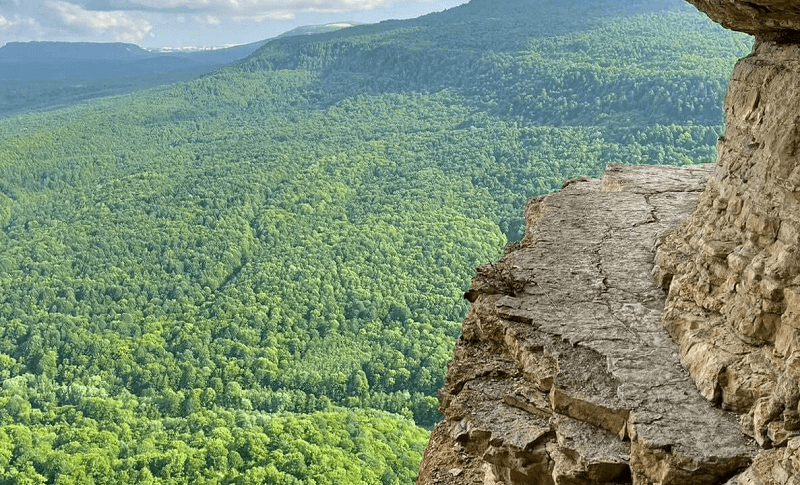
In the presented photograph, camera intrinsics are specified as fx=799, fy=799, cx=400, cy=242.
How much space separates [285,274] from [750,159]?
82286 mm

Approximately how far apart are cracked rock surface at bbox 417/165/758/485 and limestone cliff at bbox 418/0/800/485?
0.07ft

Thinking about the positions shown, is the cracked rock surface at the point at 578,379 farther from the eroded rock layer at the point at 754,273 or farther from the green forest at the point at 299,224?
the green forest at the point at 299,224

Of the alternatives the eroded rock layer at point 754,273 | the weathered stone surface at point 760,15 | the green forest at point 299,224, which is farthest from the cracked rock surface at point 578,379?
the green forest at point 299,224

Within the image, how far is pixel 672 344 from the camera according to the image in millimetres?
8984

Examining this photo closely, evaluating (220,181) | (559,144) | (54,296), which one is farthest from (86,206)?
(559,144)

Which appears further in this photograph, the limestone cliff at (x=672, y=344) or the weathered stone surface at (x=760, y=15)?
the weathered stone surface at (x=760, y=15)

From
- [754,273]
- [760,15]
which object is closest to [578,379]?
[754,273]

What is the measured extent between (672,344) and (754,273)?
1.41 meters

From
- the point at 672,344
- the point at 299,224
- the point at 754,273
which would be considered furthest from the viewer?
the point at 299,224

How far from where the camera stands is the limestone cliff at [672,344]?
7.18 metres

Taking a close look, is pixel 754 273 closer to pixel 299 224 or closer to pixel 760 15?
pixel 760 15

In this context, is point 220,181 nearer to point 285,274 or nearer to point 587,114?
point 285,274

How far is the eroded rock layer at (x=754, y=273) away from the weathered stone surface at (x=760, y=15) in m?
0.16

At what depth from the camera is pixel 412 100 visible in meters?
161
